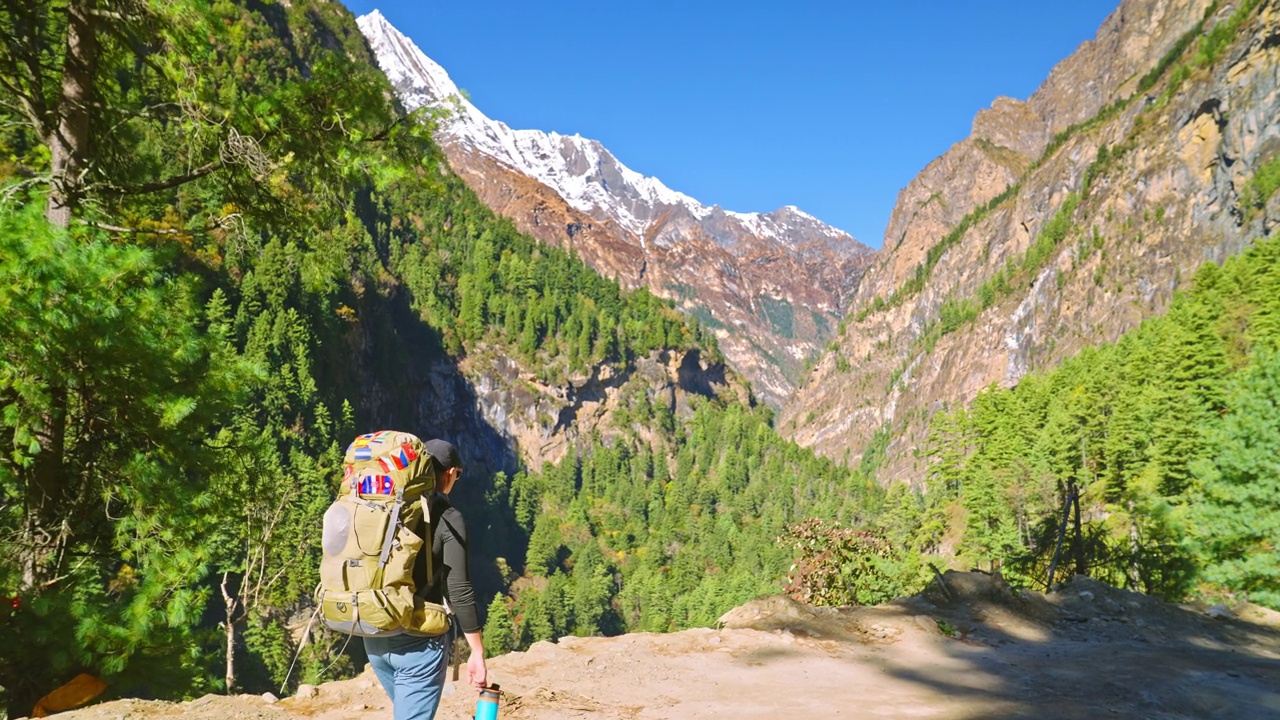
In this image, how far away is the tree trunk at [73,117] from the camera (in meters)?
6.00

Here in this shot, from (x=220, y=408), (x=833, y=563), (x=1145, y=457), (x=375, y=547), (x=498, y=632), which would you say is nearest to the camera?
(x=375, y=547)

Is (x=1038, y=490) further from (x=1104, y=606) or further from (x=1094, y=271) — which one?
(x=1094, y=271)

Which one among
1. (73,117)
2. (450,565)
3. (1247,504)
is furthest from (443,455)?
(1247,504)

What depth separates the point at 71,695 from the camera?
19.1ft

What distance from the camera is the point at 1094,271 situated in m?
132

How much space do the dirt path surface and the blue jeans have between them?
275 centimetres

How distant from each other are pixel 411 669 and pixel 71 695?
393cm

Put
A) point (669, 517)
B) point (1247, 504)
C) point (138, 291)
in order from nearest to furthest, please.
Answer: point (138, 291), point (1247, 504), point (669, 517)

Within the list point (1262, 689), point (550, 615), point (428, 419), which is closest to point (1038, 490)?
point (1262, 689)

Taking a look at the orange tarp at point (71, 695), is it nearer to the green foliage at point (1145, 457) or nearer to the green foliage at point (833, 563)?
the green foliage at point (833, 563)

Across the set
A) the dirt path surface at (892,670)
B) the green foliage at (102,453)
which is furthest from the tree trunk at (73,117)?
the dirt path surface at (892,670)

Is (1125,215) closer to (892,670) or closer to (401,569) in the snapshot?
(892,670)

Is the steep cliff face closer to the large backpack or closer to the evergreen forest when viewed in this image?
the evergreen forest

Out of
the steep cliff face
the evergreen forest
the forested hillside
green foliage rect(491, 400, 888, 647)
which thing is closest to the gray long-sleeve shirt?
the evergreen forest
